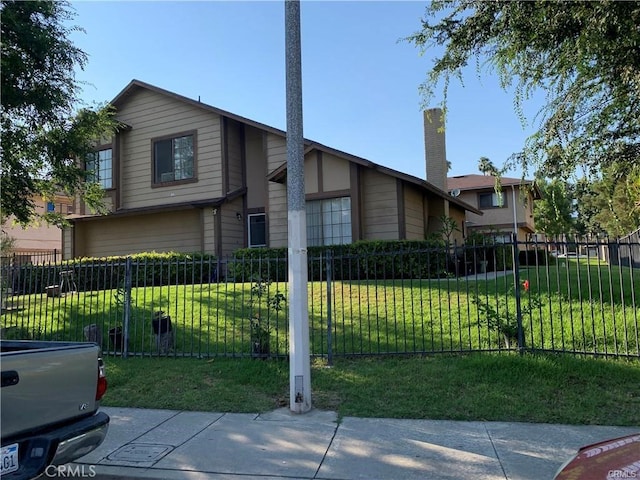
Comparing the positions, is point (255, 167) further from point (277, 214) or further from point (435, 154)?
point (435, 154)

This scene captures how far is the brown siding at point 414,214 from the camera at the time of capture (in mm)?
16047

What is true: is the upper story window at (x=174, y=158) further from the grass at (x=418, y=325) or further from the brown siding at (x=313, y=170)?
the grass at (x=418, y=325)

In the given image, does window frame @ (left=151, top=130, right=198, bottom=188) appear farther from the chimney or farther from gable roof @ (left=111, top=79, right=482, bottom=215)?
the chimney

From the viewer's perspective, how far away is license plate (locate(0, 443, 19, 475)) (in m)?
3.11

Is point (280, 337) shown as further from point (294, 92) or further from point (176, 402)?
point (294, 92)

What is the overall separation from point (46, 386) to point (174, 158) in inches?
676

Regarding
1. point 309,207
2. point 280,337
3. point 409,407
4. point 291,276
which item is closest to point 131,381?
point 280,337

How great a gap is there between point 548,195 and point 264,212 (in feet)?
38.4

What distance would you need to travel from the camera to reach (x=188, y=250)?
19.0 metres

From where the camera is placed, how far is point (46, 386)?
346cm

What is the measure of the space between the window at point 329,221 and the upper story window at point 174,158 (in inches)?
215

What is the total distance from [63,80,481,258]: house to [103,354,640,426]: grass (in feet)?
28.6

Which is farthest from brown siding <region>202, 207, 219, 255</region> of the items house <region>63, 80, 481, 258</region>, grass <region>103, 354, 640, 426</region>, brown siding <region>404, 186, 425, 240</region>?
grass <region>103, 354, 640, 426</region>

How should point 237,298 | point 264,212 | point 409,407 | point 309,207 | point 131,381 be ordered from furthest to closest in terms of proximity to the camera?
point 264,212 → point 309,207 → point 237,298 → point 131,381 → point 409,407
